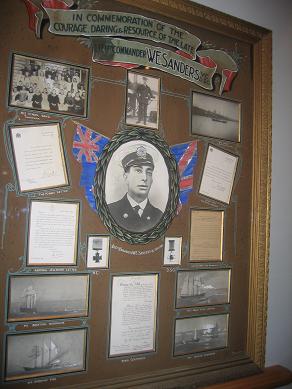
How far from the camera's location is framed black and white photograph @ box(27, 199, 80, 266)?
1.18 metres

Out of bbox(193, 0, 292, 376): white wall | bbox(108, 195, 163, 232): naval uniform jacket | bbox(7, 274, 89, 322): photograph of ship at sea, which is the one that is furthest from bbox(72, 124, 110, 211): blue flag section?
bbox(193, 0, 292, 376): white wall

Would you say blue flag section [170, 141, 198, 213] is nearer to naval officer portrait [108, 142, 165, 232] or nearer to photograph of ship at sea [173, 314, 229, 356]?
naval officer portrait [108, 142, 165, 232]

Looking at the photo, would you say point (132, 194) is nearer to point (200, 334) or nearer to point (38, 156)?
point (38, 156)

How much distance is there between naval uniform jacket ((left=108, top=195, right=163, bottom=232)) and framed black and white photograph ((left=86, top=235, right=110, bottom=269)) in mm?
98

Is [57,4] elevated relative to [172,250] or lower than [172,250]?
elevated

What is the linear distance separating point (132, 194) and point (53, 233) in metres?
0.36

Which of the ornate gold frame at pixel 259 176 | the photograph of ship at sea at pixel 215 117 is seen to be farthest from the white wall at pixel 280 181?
the photograph of ship at sea at pixel 215 117

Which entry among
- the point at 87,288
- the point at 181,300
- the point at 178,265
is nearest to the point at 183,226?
the point at 178,265

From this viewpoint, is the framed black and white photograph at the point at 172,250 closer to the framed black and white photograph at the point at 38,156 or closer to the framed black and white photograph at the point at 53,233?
the framed black and white photograph at the point at 53,233

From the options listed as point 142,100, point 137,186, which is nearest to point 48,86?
point 142,100

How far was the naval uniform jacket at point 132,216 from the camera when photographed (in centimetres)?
134

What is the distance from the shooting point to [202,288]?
4.94ft

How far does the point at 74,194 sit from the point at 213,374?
1024 mm

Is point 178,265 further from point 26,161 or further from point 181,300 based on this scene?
point 26,161
